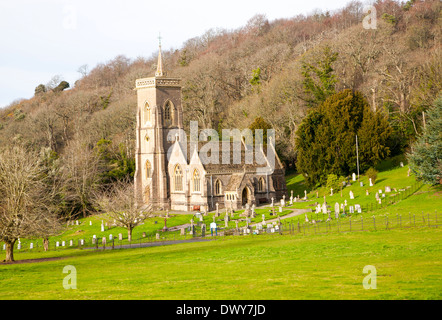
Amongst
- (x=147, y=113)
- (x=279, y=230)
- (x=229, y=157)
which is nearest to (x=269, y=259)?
(x=279, y=230)

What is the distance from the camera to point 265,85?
9275 centimetres

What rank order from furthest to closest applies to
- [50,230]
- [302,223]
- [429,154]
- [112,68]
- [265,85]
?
[112,68] → [265,85] → [429,154] → [302,223] → [50,230]

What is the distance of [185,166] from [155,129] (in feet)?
24.0

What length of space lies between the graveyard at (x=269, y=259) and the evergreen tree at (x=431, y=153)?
1.44 meters

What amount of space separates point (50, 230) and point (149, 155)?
3318cm

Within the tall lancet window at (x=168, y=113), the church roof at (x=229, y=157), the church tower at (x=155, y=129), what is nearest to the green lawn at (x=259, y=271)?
the church roof at (x=229, y=157)

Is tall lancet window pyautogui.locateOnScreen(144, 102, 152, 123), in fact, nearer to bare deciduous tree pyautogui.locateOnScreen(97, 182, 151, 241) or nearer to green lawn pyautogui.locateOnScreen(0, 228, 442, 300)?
bare deciduous tree pyautogui.locateOnScreen(97, 182, 151, 241)

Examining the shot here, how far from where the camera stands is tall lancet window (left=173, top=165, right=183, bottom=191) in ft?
219

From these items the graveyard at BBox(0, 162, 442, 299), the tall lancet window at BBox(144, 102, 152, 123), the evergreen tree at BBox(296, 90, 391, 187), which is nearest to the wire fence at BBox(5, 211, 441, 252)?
the graveyard at BBox(0, 162, 442, 299)

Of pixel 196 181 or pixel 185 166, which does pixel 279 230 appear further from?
pixel 185 166

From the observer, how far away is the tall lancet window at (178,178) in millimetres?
66688
